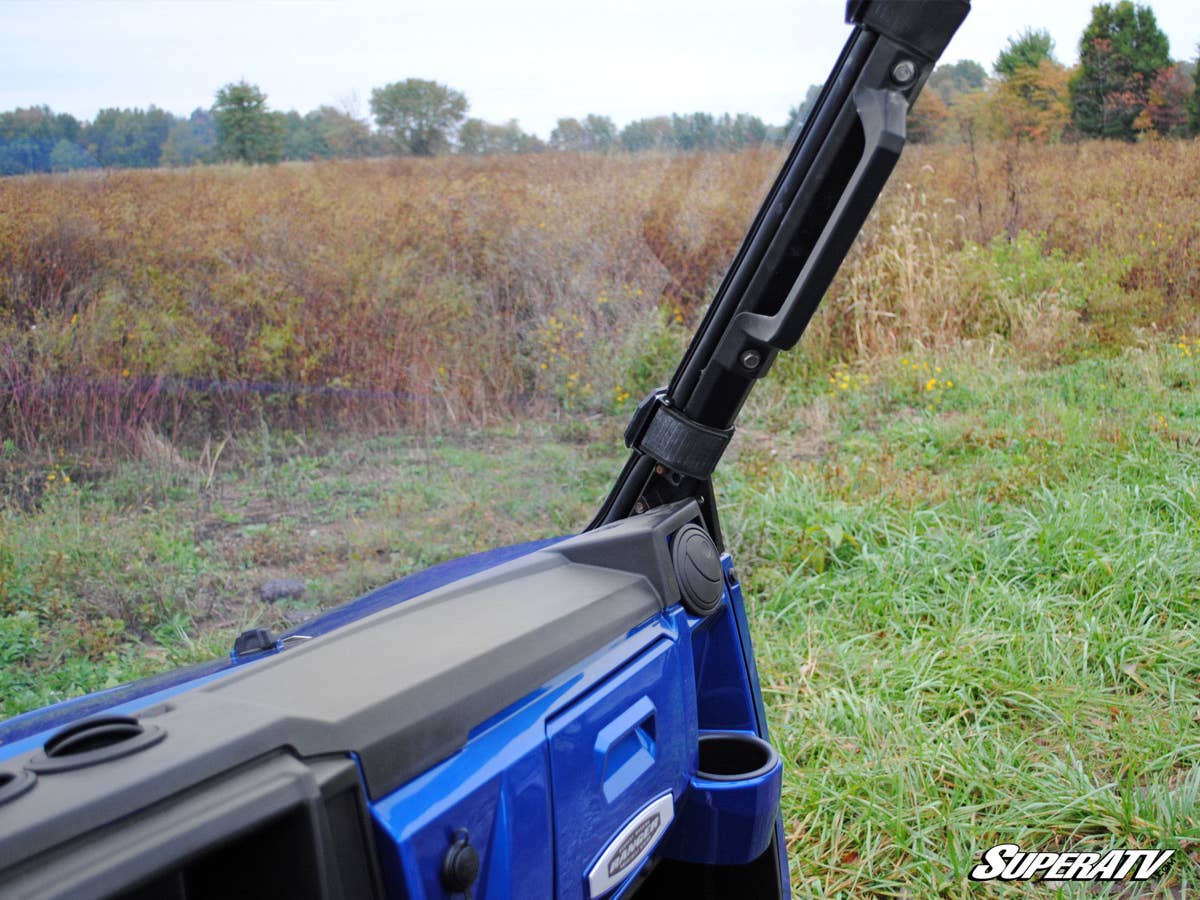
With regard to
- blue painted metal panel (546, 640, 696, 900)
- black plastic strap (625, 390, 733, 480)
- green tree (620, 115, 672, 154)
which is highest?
green tree (620, 115, 672, 154)

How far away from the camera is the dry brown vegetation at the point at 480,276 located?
71.9 inches

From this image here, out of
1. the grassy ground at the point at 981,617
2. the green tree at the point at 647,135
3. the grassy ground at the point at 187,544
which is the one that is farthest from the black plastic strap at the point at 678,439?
the green tree at the point at 647,135

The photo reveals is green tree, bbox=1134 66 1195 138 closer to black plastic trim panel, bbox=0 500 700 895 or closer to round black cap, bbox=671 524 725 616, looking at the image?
round black cap, bbox=671 524 725 616

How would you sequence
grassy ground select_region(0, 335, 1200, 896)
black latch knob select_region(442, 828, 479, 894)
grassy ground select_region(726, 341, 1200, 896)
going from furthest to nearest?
grassy ground select_region(726, 341, 1200, 896)
grassy ground select_region(0, 335, 1200, 896)
black latch knob select_region(442, 828, 479, 894)

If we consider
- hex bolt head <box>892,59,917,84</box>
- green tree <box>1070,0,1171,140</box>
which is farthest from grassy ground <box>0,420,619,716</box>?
green tree <box>1070,0,1171,140</box>

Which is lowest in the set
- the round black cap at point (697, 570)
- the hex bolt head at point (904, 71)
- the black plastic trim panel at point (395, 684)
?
the round black cap at point (697, 570)

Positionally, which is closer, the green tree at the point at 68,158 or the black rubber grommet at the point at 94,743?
the black rubber grommet at the point at 94,743

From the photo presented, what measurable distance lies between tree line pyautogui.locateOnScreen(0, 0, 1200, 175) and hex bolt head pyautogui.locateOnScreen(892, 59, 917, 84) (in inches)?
2.3

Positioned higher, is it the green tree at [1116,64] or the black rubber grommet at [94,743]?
the green tree at [1116,64]

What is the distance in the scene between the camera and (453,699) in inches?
36.2

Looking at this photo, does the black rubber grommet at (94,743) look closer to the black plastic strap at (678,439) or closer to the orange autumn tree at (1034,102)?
the black plastic strap at (678,439)

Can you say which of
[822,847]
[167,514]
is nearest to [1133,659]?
[822,847]

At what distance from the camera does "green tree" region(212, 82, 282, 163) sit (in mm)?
1509

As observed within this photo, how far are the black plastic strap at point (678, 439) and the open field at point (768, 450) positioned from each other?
0.69m
